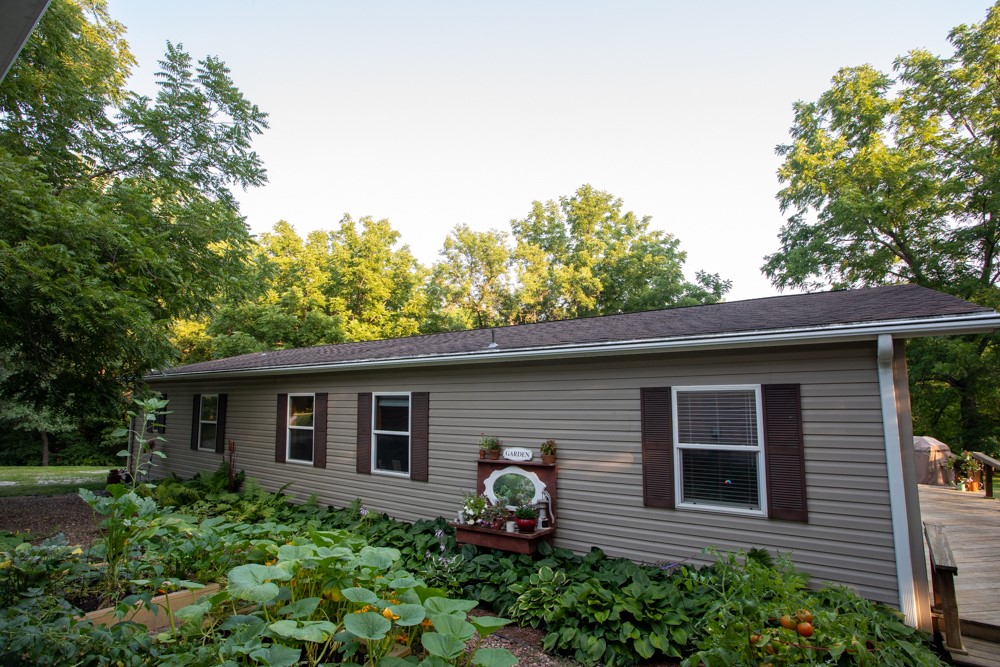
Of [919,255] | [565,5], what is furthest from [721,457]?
[919,255]

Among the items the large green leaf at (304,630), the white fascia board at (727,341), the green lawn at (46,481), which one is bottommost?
the green lawn at (46,481)

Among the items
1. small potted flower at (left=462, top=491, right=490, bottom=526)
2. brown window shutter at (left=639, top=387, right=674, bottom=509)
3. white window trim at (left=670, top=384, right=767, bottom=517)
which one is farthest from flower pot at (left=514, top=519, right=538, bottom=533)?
white window trim at (left=670, top=384, right=767, bottom=517)

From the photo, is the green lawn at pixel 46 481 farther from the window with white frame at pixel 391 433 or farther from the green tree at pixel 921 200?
the green tree at pixel 921 200

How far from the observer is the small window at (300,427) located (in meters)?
8.90

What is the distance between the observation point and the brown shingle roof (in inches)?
176

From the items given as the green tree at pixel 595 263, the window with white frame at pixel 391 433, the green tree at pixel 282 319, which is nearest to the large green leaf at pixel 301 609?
the window with white frame at pixel 391 433

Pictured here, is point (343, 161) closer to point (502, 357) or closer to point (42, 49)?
point (42, 49)

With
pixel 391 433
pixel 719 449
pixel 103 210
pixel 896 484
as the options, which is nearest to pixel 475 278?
pixel 391 433

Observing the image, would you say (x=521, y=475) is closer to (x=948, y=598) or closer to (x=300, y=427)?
(x=948, y=598)

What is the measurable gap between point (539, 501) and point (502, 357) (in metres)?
1.74

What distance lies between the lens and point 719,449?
5051 millimetres

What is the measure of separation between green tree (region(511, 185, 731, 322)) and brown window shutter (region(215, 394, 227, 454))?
589 inches

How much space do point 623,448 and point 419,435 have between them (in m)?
3.04

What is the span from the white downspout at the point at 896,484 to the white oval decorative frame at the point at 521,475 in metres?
3.28
